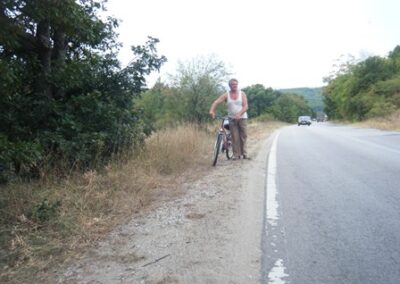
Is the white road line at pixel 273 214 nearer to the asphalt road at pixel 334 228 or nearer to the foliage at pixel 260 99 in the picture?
the asphalt road at pixel 334 228

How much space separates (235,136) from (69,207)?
17.5 feet

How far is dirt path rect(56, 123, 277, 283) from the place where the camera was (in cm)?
338

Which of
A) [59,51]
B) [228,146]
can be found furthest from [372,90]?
[59,51]

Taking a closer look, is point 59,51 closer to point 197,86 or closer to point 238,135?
point 238,135

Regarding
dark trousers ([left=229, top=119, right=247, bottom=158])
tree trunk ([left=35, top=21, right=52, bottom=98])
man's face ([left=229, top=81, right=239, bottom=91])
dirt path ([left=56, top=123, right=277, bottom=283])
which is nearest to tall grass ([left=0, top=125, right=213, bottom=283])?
dirt path ([left=56, top=123, right=277, bottom=283])

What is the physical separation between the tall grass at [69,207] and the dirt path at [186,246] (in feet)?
0.91

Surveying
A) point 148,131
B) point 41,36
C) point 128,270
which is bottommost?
point 128,270

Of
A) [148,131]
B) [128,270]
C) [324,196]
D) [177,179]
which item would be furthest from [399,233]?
[148,131]

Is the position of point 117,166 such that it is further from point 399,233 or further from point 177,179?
point 399,233

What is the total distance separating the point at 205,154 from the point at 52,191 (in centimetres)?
570

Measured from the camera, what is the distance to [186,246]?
401 cm

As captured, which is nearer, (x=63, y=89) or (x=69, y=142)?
(x=69, y=142)

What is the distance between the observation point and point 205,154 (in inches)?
429

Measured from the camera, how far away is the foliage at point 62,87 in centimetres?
551
